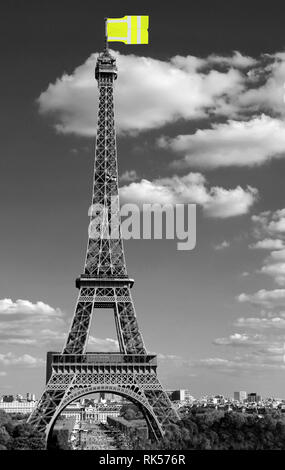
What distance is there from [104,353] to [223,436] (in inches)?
609

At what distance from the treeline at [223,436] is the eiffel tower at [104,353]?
7.56ft

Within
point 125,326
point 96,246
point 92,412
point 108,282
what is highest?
point 96,246

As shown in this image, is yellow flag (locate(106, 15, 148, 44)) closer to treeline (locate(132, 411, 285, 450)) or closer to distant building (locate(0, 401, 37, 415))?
treeline (locate(132, 411, 285, 450))

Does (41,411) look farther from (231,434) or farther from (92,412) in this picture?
(92,412)

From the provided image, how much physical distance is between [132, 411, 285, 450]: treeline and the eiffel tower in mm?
2304

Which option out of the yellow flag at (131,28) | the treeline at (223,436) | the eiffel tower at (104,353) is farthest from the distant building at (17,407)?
the yellow flag at (131,28)

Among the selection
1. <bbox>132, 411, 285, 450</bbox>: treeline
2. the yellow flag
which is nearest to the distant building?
<bbox>132, 411, 285, 450</bbox>: treeline

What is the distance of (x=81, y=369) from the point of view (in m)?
→ 53.6

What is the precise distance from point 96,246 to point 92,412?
140 meters

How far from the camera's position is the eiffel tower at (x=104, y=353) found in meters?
52.4
